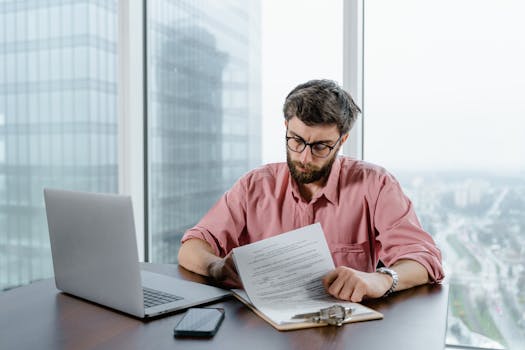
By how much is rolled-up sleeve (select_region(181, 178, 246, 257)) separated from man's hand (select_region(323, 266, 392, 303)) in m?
0.52

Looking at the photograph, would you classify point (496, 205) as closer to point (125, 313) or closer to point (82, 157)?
point (125, 313)

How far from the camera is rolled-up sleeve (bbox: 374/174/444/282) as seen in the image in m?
1.29

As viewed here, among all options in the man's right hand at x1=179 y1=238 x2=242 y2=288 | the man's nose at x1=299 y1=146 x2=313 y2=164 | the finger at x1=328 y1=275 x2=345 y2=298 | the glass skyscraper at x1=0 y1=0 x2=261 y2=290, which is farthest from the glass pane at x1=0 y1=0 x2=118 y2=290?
the finger at x1=328 y1=275 x2=345 y2=298

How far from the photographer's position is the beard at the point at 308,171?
5.11 ft

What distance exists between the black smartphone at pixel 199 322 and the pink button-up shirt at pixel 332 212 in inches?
20.8

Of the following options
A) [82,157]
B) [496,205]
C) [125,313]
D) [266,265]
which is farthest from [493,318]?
[82,157]

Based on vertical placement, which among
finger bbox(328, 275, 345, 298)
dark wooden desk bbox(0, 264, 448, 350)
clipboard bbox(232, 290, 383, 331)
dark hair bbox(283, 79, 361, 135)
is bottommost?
dark wooden desk bbox(0, 264, 448, 350)

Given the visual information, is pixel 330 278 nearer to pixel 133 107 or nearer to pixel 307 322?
pixel 307 322

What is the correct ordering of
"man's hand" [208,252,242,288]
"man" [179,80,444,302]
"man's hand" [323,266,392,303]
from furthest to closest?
1. "man" [179,80,444,302]
2. "man's hand" [208,252,242,288]
3. "man's hand" [323,266,392,303]

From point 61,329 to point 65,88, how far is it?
1.88m

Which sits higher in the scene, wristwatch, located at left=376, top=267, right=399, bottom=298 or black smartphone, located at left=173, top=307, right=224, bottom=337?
wristwatch, located at left=376, top=267, right=399, bottom=298

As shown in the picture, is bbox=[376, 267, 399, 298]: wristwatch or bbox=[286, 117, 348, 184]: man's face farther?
bbox=[286, 117, 348, 184]: man's face

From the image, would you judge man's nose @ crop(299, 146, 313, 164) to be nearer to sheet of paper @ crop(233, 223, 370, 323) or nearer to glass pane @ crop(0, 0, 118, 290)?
sheet of paper @ crop(233, 223, 370, 323)

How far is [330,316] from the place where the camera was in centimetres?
96
